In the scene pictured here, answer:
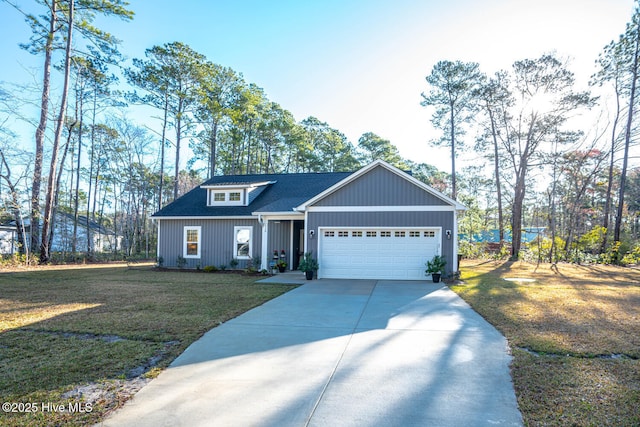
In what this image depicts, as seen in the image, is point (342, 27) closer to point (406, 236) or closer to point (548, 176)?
point (406, 236)

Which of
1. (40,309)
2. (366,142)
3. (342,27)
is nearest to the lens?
(40,309)

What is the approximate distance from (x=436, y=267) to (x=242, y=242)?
8.24 m

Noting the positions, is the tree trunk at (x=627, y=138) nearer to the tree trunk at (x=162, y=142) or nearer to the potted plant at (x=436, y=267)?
the potted plant at (x=436, y=267)

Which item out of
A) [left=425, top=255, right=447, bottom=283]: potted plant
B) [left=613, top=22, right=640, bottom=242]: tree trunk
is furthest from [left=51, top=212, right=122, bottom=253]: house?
[left=613, top=22, right=640, bottom=242]: tree trunk

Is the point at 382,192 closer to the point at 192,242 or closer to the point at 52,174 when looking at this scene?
the point at 192,242

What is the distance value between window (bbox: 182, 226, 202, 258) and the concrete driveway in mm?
10247

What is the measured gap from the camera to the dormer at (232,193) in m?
16.6

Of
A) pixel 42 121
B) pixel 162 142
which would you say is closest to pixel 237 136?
pixel 162 142

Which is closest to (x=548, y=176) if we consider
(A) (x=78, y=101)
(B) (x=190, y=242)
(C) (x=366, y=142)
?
(C) (x=366, y=142)

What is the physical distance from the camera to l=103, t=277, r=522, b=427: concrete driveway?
3047 millimetres

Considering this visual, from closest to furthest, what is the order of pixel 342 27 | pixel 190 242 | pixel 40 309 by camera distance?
1. pixel 40 309
2. pixel 342 27
3. pixel 190 242

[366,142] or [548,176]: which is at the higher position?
[366,142]

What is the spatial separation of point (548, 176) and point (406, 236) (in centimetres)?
1721

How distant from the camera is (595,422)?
2936 millimetres
